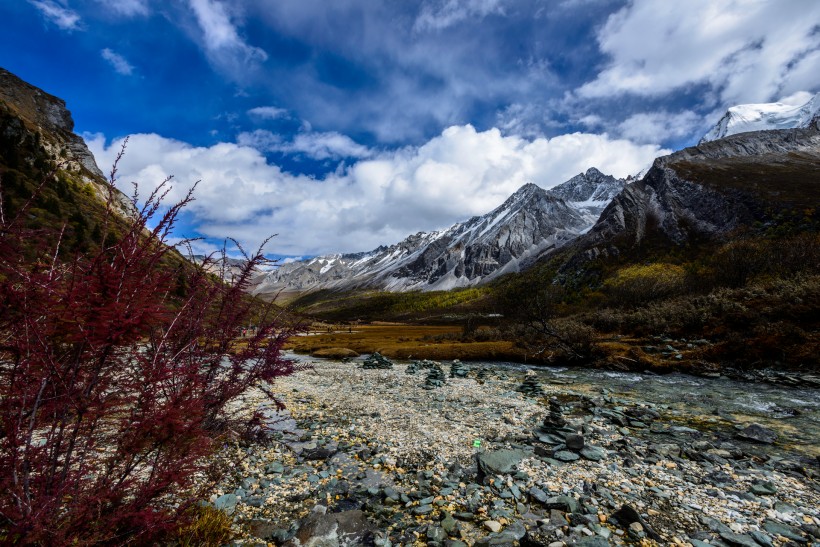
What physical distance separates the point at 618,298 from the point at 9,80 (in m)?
303

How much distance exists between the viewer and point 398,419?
17.2 m

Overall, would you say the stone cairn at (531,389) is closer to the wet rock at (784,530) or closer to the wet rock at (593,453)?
the wet rock at (593,453)

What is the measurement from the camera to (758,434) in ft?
46.8

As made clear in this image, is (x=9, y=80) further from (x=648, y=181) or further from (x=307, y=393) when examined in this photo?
(x=648, y=181)

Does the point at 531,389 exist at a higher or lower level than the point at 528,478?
lower

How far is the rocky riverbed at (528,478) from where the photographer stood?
320 inches

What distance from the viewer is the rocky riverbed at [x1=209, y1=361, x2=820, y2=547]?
26.7 feet

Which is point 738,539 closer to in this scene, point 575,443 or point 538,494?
point 538,494

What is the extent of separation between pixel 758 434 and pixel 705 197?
169104 millimetres

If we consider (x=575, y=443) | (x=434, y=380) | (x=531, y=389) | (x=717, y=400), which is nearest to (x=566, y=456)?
(x=575, y=443)

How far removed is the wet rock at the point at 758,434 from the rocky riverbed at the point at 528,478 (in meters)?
0.08

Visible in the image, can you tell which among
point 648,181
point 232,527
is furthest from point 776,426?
point 648,181

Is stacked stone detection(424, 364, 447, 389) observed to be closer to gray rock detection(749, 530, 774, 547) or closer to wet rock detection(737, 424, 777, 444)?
wet rock detection(737, 424, 777, 444)

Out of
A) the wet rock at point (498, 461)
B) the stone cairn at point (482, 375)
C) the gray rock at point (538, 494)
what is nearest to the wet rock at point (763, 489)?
the gray rock at point (538, 494)
